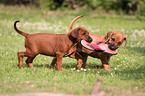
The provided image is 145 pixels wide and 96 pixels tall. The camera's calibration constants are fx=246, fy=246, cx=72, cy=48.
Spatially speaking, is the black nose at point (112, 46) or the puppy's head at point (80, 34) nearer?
the black nose at point (112, 46)

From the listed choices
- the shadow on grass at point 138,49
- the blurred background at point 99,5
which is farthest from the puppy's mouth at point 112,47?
the blurred background at point 99,5

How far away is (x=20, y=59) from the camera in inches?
260

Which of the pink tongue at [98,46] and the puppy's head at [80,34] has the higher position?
the puppy's head at [80,34]

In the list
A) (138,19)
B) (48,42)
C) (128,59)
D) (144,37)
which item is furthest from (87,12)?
(48,42)

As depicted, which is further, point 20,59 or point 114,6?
point 114,6

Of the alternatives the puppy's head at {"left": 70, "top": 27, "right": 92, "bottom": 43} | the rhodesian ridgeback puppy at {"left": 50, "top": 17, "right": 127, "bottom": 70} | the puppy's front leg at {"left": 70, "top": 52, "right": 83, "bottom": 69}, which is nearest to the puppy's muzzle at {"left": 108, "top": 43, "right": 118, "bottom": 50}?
the rhodesian ridgeback puppy at {"left": 50, "top": 17, "right": 127, "bottom": 70}

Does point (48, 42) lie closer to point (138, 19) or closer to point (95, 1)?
point (138, 19)

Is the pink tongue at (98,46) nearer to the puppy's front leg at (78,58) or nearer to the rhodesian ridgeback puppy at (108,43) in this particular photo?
the rhodesian ridgeback puppy at (108,43)

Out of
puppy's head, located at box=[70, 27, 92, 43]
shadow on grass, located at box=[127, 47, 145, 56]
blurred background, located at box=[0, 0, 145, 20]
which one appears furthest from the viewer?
blurred background, located at box=[0, 0, 145, 20]

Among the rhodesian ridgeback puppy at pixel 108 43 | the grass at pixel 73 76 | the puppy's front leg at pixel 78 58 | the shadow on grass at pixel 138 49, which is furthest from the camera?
the shadow on grass at pixel 138 49

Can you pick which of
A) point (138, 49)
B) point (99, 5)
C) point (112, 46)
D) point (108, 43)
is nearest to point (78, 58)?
point (108, 43)

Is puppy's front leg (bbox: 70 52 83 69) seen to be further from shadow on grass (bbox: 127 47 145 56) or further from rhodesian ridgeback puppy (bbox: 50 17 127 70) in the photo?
shadow on grass (bbox: 127 47 145 56)

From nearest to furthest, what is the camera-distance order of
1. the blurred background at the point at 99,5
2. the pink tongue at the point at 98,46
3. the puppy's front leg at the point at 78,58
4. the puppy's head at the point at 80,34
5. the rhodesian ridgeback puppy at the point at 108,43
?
the pink tongue at the point at 98,46 → the puppy's head at the point at 80,34 → the rhodesian ridgeback puppy at the point at 108,43 → the puppy's front leg at the point at 78,58 → the blurred background at the point at 99,5

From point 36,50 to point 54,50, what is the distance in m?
0.47
